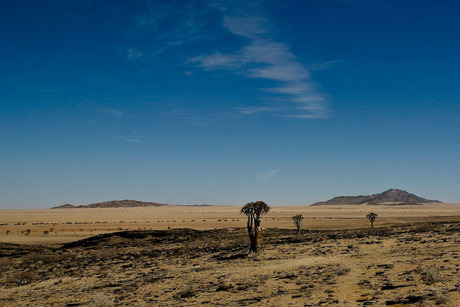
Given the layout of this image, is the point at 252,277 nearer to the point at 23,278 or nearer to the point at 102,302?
the point at 102,302

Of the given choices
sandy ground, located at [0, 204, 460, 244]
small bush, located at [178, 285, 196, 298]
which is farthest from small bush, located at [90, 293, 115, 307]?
sandy ground, located at [0, 204, 460, 244]

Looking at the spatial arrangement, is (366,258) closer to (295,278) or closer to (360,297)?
(295,278)

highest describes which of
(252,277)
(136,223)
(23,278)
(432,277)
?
(432,277)

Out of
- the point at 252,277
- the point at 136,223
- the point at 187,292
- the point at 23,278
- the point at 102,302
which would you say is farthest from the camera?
the point at 136,223

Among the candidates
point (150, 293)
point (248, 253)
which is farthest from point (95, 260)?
point (150, 293)

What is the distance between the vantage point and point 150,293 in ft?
54.0

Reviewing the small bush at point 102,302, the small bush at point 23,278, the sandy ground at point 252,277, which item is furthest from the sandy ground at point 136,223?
the small bush at point 102,302

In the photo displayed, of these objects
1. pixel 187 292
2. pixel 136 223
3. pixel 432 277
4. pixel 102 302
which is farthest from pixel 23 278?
pixel 136 223

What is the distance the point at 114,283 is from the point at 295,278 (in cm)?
950

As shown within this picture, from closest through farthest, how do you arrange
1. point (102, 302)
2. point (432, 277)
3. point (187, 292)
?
point (432, 277), point (102, 302), point (187, 292)

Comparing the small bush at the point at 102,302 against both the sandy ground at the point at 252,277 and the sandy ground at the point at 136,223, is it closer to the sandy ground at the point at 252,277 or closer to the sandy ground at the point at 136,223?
the sandy ground at the point at 252,277

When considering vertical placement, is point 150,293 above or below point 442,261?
below

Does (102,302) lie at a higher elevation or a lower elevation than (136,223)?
higher

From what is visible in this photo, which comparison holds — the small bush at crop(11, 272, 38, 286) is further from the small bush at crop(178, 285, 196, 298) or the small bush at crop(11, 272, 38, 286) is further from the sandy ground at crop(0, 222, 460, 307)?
the small bush at crop(178, 285, 196, 298)
